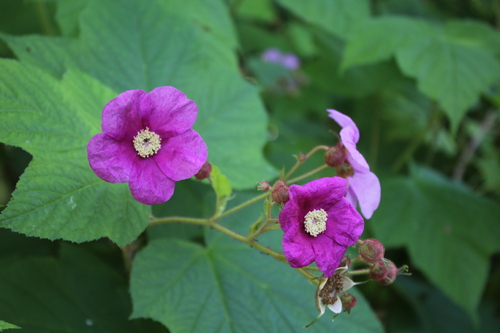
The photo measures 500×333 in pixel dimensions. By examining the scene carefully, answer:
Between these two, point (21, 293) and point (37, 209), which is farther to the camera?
point (21, 293)

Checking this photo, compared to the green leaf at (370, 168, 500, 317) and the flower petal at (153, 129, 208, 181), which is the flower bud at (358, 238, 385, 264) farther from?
the green leaf at (370, 168, 500, 317)

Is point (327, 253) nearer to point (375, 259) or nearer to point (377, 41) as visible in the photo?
point (375, 259)

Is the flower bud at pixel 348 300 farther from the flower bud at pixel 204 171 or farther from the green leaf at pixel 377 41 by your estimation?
the green leaf at pixel 377 41

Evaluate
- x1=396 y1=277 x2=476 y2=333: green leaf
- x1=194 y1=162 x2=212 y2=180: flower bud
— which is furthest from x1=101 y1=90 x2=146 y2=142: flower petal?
x1=396 y1=277 x2=476 y2=333: green leaf

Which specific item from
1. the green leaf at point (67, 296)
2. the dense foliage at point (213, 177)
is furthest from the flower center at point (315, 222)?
the green leaf at point (67, 296)

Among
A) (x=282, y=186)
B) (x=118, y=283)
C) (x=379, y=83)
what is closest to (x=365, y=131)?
(x=379, y=83)

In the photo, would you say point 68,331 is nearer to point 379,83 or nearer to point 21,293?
point 21,293

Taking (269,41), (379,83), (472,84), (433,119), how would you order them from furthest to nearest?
(269,41), (379,83), (433,119), (472,84)
